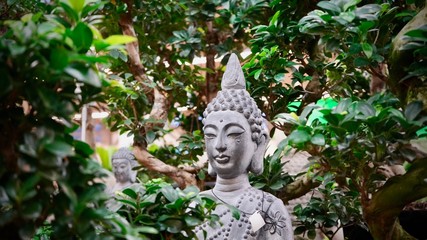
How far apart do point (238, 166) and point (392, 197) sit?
62 cm

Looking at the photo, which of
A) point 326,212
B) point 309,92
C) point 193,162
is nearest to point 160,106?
point 193,162

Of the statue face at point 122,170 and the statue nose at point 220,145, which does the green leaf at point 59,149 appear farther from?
the statue face at point 122,170

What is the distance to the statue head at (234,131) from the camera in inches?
96.2

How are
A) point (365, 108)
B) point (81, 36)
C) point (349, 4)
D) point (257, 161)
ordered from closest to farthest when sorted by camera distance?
point (81, 36)
point (365, 108)
point (349, 4)
point (257, 161)

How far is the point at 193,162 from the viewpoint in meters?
3.72

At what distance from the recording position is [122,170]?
3857 mm

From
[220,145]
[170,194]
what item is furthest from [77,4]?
[220,145]

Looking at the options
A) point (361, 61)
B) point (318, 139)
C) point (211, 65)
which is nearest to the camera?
point (318, 139)

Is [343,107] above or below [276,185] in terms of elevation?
above

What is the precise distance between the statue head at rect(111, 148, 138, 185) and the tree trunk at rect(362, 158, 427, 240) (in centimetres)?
188

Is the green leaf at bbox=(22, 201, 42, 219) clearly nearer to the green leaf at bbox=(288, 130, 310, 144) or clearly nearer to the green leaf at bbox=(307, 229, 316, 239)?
the green leaf at bbox=(288, 130, 310, 144)

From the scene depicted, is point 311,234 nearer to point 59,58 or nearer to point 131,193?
point 131,193

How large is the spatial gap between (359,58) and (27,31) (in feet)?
4.49

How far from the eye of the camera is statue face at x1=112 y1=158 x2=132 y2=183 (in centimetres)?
385
